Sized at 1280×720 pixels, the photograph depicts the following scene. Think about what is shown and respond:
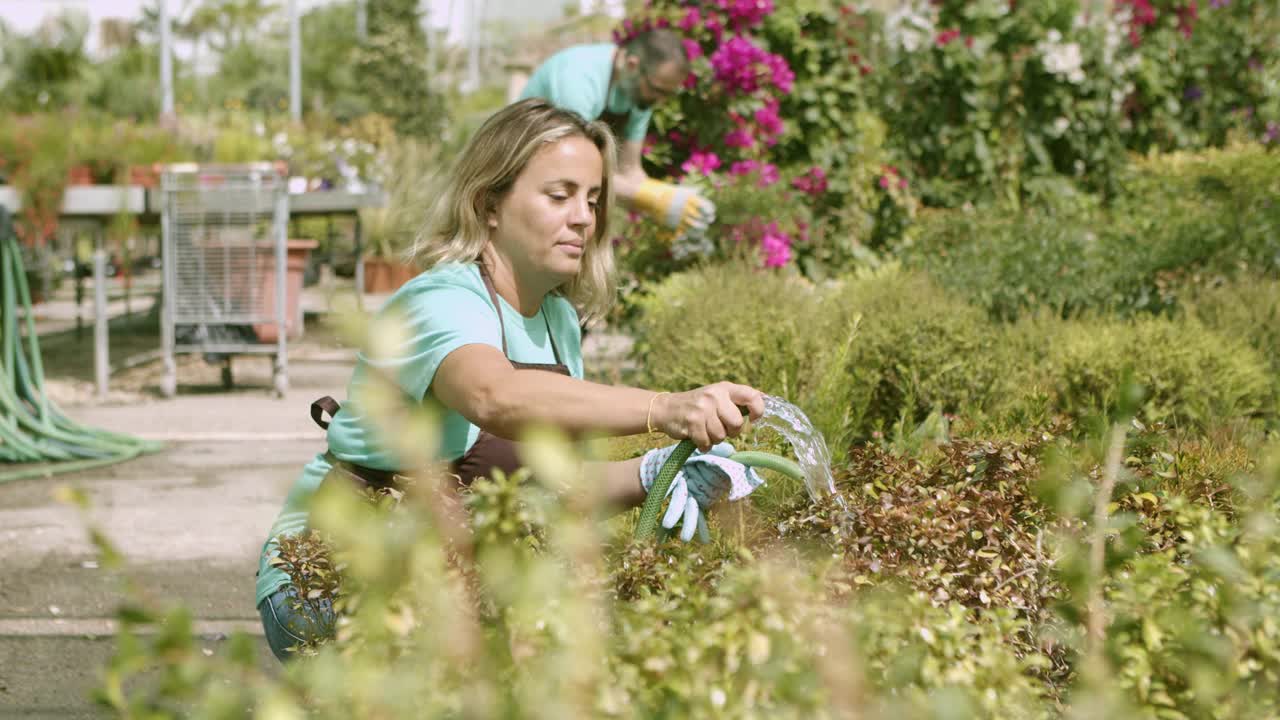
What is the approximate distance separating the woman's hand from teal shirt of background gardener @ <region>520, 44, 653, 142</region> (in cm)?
357

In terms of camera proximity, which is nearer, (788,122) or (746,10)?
(746,10)

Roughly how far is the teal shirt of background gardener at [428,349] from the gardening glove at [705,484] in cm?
40

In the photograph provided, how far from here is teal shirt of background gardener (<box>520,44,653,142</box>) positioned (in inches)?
221

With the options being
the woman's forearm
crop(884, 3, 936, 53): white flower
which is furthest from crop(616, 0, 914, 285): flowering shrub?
the woman's forearm

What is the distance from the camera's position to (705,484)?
7.86 feet

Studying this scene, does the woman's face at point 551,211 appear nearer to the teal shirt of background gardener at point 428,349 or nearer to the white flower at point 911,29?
the teal shirt of background gardener at point 428,349

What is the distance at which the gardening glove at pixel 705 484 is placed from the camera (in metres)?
2.33

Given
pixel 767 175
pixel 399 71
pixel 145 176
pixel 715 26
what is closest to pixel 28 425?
pixel 145 176

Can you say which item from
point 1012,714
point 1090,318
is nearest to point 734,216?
point 1090,318

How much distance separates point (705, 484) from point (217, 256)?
604cm

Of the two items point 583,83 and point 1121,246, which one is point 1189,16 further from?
point 583,83

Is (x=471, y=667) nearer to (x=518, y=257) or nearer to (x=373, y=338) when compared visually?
(x=373, y=338)

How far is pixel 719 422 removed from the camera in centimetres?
201

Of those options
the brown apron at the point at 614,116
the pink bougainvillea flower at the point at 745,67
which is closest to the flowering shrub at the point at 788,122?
the pink bougainvillea flower at the point at 745,67
